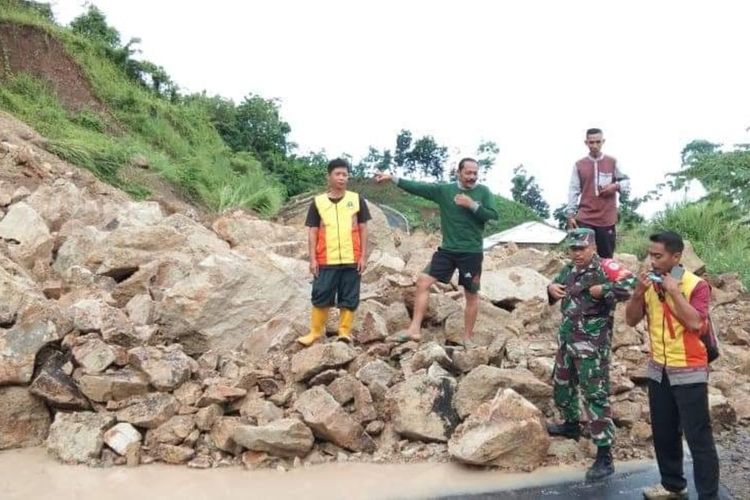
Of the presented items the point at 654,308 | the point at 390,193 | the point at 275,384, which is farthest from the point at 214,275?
the point at 390,193

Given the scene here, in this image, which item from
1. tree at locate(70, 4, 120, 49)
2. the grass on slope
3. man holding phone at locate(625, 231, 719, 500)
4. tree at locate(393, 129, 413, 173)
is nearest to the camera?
man holding phone at locate(625, 231, 719, 500)

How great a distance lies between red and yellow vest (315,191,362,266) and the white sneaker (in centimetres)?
265

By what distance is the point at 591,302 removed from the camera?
4488 millimetres

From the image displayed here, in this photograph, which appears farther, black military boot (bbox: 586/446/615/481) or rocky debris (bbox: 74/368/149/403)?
rocky debris (bbox: 74/368/149/403)

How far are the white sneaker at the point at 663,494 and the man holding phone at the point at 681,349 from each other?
0.24 meters

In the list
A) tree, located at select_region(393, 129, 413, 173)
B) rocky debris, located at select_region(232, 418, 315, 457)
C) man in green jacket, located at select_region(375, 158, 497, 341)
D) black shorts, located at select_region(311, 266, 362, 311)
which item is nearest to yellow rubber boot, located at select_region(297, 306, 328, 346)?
black shorts, located at select_region(311, 266, 362, 311)

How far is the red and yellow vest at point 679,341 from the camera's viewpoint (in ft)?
12.6

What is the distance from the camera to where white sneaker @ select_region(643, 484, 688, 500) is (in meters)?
4.11

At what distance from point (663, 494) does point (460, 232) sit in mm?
2404

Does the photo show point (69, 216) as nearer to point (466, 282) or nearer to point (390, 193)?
point (466, 282)

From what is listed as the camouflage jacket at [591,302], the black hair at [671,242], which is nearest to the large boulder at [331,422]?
the camouflage jacket at [591,302]

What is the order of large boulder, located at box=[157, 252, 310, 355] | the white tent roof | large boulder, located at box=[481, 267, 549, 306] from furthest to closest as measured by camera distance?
the white tent roof → large boulder, located at box=[481, 267, 549, 306] → large boulder, located at box=[157, 252, 310, 355]

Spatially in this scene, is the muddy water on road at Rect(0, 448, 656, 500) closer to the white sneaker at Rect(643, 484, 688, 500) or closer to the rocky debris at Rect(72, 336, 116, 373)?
the white sneaker at Rect(643, 484, 688, 500)

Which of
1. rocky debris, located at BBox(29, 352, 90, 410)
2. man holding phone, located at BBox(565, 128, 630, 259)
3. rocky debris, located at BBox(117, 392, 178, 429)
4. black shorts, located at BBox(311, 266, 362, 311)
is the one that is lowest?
rocky debris, located at BBox(117, 392, 178, 429)
